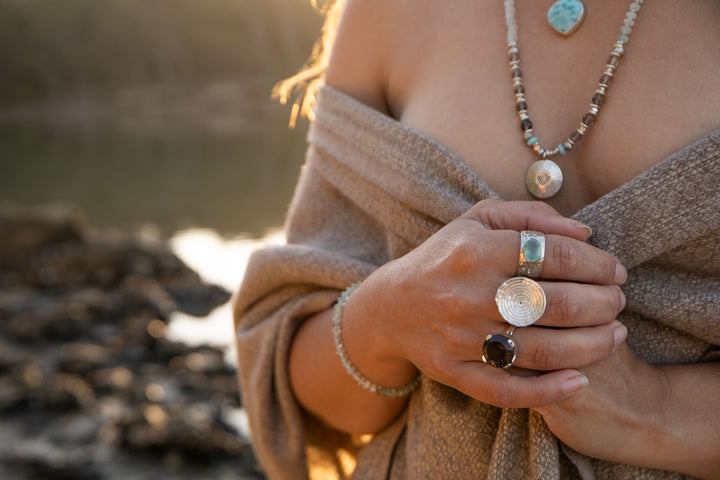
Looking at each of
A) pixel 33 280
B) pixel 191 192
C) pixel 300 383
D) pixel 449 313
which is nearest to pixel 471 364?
pixel 449 313

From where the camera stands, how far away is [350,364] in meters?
1.03

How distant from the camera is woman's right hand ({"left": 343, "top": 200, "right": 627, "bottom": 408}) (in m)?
0.74

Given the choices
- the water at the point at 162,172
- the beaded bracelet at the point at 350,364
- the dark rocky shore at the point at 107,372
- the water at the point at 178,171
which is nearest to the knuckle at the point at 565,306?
the beaded bracelet at the point at 350,364

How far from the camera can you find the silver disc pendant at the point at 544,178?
33.3 inches

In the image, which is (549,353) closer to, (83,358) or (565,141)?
(565,141)

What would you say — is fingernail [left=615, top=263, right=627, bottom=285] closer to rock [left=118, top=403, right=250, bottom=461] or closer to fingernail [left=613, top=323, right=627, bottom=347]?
fingernail [left=613, top=323, right=627, bottom=347]

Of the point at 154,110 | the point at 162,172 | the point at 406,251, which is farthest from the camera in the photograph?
the point at 154,110

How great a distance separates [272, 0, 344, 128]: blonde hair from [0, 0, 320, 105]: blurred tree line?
33.4 m

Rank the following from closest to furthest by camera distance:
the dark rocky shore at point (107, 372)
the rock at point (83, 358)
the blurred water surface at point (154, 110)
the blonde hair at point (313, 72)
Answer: the blonde hair at point (313, 72) → the dark rocky shore at point (107, 372) → the rock at point (83, 358) → the blurred water surface at point (154, 110)

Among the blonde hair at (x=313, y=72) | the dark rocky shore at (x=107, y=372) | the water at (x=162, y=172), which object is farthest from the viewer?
the water at (x=162, y=172)

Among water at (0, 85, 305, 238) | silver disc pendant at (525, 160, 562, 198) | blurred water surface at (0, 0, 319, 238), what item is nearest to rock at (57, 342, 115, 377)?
silver disc pendant at (525, 160, 562, 198)

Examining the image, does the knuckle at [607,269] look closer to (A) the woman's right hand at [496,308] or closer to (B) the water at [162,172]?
(A) the woman's right hand at [496,308]

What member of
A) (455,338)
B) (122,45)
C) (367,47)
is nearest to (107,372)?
(367,47)

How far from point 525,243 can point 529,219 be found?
5cm
